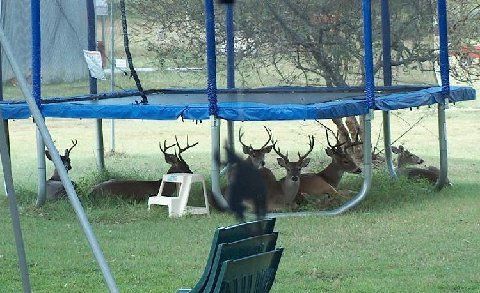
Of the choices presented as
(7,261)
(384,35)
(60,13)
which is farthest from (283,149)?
(7,261)

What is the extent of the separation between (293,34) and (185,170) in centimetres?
306

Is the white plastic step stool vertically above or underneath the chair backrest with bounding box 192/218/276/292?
underneath

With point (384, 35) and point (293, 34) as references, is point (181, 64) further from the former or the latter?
point (384, 35)

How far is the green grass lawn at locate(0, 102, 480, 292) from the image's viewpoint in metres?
6.95

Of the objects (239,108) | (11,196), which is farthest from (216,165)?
(11,196)

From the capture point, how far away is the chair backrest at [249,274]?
4.38 m

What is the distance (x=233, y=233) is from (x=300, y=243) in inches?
142

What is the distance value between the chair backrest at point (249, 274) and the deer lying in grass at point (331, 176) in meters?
5.85

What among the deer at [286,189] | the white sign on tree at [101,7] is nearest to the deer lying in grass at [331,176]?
the deer at [286,189]

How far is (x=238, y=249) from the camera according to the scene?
15.2ft

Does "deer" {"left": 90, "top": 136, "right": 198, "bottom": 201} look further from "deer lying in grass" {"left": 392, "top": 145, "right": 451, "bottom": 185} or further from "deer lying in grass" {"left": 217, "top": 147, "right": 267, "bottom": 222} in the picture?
"deer lying in grass" {"left": 217, "top": 147, "right": 267, "bottom": 222}

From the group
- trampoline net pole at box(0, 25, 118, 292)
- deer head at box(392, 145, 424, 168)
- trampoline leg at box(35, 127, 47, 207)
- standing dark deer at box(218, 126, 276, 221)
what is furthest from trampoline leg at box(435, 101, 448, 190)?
trampoline net pole at box(0, 25, 118, 292)

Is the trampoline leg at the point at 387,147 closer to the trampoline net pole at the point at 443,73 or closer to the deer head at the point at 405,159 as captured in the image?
the deer head at the point at 405,159

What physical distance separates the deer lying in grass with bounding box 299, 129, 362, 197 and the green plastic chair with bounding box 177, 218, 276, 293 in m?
5.71
